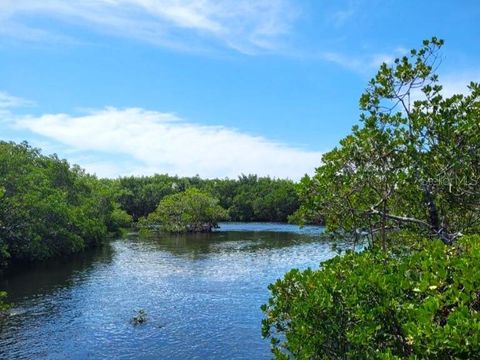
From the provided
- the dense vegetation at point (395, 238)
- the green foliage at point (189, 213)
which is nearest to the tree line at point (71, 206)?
the green foliage at point (189, 213)

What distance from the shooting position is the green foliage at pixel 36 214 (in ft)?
146

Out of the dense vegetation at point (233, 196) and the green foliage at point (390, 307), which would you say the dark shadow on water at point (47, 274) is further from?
the dense vegetation at point (233, 196)

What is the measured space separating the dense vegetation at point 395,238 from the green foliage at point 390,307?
18 millimetres

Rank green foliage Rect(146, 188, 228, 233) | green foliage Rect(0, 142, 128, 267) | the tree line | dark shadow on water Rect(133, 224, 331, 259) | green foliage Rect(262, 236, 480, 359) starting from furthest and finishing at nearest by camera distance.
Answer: green foliage Rect(146, 188, 228, 233) → dark shadow on water Rect(133, 224, 331, 259) → the tree line → green foliage Rect(0, 142, 128, 267) → green foliage Rect(262, 236, 480, 359)

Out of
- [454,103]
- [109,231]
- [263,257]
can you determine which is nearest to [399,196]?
[454,103]

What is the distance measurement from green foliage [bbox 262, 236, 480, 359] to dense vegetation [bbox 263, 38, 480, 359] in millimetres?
18

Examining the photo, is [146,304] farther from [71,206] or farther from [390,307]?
[71,206]

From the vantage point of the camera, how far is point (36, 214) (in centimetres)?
4869

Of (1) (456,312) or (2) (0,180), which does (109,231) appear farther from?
(1) (456,312)

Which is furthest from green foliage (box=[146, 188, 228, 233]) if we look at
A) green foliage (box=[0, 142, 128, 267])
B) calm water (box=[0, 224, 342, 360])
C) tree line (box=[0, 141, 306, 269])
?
calm water (box=[0, 224, 342, 360])

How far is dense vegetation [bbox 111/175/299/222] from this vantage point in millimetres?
129500

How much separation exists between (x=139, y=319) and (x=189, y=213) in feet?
213

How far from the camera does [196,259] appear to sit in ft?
181

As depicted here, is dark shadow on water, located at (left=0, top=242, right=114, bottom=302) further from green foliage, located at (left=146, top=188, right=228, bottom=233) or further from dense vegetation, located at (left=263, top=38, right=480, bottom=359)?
green foliage, located at (left=146, top=188, right=228, bottom=233)
